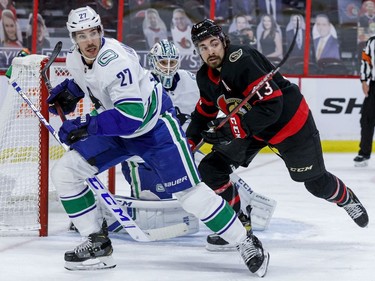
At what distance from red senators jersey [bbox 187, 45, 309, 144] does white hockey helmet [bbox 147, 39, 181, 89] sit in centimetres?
85

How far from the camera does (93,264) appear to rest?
3.68 m

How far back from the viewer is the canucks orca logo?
12.6ft

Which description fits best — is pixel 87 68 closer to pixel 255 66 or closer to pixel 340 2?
pixel 255 66

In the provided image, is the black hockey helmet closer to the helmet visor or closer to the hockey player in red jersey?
the hockey player in red jersey

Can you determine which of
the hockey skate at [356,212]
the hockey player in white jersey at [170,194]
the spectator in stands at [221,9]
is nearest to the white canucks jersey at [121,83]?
the hockey player in white jersey at [170,194]

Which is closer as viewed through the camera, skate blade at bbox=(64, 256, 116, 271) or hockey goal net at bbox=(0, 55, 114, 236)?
skate blade at bbox=(64, 256, 116, 271)

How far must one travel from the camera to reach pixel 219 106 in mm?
3953

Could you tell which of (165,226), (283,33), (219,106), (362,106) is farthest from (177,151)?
(283,33)

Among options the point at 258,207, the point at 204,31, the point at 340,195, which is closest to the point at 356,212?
the point at 340,195

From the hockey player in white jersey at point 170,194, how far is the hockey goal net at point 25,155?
34 cm

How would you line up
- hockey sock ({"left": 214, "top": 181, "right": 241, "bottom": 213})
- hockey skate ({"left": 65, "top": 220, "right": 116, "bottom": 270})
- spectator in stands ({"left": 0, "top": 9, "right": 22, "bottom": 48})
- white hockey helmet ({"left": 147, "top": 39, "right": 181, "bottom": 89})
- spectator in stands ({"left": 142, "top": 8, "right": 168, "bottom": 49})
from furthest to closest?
spectator in stands ({"left": 142, "top": 8, "right": 168, "bottom": 49})
spectator in stands ({"left": 0, "top": 9, "right": 22, "bottom": 48})
white hockey helmet ({"left": 147, "top": 39, "right": 181, "bottom": 89})
hockey sock ({"left": 214, "top": 181, "right": 241, "bottom": 213})
hockey skate ({"left": 65, "top": 220, "right": 116, "bottom": 270})

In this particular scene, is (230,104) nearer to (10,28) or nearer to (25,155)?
(25,155)

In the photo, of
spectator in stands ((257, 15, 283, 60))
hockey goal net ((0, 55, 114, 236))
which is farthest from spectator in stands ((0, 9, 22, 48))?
hockey goal net ((0, 55, 114, 236))

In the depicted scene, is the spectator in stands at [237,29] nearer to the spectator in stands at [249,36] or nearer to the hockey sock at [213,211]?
the spectator in stands at [249,36]
